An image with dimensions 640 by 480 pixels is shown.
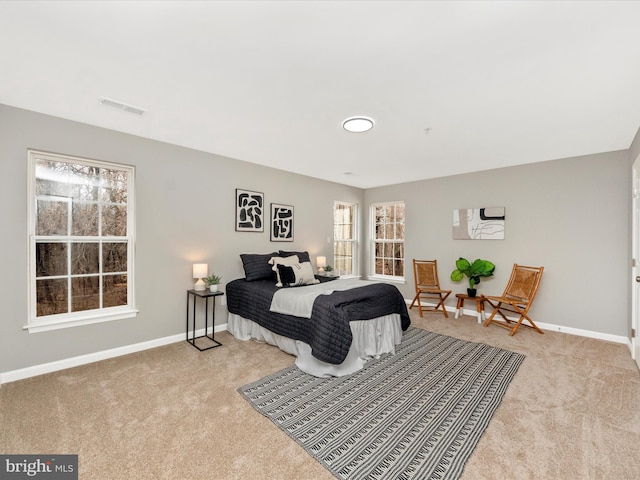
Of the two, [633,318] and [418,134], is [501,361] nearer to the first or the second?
[633,318]

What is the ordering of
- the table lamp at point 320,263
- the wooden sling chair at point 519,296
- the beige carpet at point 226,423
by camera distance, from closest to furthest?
1. the beige carpet at point 226,423
2. the wooden sling chair at point 519,296
3. the table lamp at point 320,263

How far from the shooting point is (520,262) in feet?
14.5

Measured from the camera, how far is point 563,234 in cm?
407

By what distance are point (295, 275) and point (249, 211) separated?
1.26m

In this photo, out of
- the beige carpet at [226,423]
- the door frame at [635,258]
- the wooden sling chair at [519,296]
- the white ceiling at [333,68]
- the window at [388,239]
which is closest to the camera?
the white ceiling at [333,68]

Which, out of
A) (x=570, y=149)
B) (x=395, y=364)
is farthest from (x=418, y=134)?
(x=395, y=364)

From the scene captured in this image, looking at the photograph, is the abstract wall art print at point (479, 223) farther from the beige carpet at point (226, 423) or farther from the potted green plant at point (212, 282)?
the potted green plant at point (212, 282)

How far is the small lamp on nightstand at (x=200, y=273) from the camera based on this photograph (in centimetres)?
361

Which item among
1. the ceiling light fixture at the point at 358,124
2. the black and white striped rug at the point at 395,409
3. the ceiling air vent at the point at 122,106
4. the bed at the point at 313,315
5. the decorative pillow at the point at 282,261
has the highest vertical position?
the ceiling air vent at the point at 122,106

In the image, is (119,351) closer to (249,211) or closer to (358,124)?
(249,211)

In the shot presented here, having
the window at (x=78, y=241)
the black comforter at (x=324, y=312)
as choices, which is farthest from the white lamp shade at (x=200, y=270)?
the window at (x=78, y=241)

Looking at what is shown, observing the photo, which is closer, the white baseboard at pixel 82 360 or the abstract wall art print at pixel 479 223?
the white baseboard at pixel 82 360

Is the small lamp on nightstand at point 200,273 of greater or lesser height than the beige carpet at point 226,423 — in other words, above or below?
above

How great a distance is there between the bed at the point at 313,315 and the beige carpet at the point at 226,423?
40 centimetres
